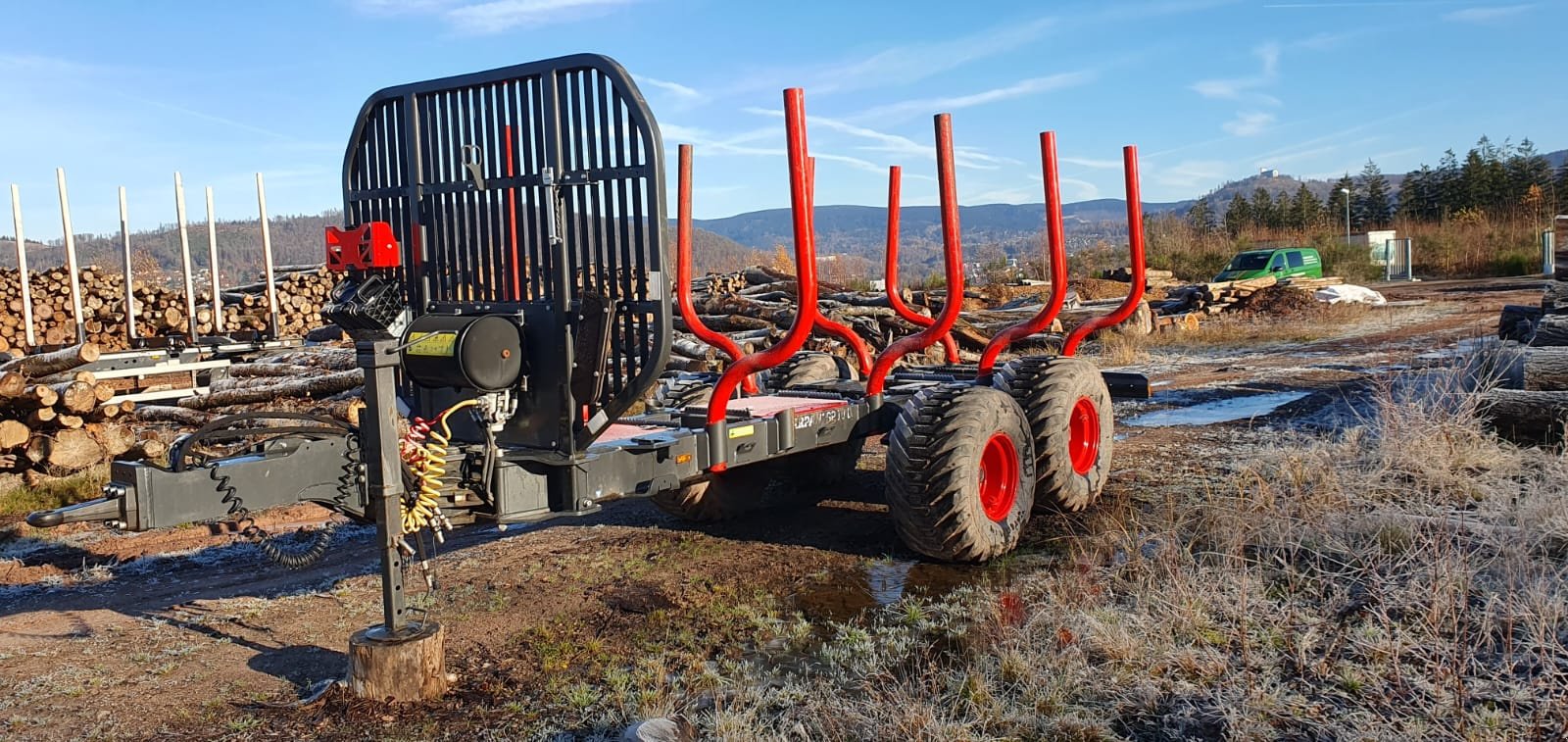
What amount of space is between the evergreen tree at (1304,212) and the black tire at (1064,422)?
47.9 meters

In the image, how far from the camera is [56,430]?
9383 millimetres

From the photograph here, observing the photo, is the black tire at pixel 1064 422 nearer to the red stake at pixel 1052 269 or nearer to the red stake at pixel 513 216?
the red stake at pixel 1052 269

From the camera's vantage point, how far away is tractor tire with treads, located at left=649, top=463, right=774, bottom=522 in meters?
7.18

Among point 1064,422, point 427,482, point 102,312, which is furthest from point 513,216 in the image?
point 102,312

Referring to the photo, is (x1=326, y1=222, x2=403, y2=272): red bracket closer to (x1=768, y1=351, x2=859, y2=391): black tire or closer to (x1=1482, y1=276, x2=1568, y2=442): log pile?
(x1=768, y1=351, x2=859, y2=391): black tire

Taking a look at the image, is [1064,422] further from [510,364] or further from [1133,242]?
[510,364]

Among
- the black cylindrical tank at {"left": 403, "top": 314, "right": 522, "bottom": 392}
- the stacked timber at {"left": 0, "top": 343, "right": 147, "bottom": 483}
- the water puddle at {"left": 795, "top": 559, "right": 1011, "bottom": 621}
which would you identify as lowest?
the water puddle at {"left": 795, "top": 559, "right": 1011, "bottom": 621}

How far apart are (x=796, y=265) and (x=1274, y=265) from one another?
2629 cm

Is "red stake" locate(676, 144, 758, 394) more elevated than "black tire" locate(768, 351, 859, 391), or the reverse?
"red stake" locate(676, 144, 758, 394)

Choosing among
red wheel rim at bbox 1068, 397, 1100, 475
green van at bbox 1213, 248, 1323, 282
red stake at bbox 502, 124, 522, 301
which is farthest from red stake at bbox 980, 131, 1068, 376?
green van at bbox 1213, 248, 1323, 282

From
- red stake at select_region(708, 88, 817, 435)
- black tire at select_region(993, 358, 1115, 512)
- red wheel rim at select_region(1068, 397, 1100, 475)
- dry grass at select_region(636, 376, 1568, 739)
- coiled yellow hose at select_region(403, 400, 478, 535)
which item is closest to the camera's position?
dry grass at select_region(636, 376, 1568, 739)

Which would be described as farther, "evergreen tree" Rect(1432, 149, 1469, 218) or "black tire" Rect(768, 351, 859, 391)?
"evergreen tree" Rect(1432, 149, 1469, 218)

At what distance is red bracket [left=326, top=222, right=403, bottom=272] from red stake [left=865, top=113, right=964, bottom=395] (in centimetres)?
286

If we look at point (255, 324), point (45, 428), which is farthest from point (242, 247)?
point (45, 428)
